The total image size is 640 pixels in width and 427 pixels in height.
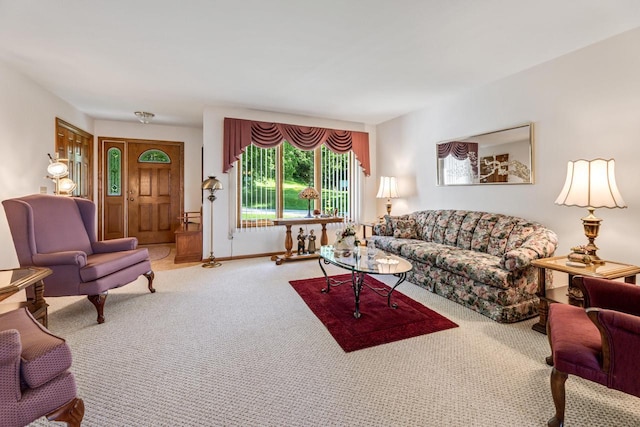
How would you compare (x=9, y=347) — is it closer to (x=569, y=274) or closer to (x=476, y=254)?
(x=569, y=274)

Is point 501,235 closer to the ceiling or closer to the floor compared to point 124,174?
closer to the floor

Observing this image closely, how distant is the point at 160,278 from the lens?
3.89 m

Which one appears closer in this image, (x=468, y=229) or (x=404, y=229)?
(x=468, y=229)

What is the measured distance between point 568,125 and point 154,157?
6761mm

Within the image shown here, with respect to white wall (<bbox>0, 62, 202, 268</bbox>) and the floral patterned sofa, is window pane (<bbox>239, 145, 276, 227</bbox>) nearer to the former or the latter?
the floral patterned sofa

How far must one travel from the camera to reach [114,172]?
5875 millimetres

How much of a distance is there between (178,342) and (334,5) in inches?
110

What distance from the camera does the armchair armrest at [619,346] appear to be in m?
1.21

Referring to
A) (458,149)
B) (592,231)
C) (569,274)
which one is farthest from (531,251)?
(458,149)

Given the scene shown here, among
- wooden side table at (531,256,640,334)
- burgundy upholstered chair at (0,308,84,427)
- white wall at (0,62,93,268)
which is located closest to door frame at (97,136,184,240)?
white wall at (0,62,93,268)

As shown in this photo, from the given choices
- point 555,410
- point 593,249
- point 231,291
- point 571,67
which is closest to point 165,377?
point 231,291

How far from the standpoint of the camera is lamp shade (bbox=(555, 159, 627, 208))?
230 cm

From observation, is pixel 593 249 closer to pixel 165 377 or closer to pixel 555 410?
pixel 555 410

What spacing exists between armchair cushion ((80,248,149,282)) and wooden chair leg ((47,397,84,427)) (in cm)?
157
